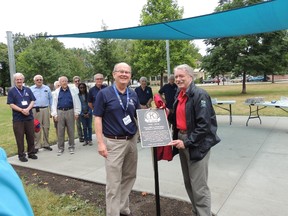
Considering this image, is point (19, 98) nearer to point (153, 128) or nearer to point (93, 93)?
point (93, 93)

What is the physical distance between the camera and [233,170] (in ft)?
14.2

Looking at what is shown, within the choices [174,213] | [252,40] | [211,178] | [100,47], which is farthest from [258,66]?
[174,213]

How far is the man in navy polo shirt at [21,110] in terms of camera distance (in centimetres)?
532

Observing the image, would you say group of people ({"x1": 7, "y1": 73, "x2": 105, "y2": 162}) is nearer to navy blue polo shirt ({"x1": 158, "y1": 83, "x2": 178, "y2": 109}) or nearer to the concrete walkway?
the concrete walkway

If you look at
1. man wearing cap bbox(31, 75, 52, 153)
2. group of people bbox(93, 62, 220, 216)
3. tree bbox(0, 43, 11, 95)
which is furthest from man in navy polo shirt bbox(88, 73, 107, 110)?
tree bbox(0, 43, 11, 95)

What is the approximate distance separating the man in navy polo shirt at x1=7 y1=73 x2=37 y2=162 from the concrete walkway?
20.3 inches

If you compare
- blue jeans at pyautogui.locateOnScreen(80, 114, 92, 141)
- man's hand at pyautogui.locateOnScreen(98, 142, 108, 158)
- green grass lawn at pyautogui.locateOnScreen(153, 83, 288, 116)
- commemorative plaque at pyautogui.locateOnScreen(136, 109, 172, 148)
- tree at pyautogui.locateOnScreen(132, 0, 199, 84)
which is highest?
tree at pyautogui.locateOnScreen(132, 0, 199, 84)

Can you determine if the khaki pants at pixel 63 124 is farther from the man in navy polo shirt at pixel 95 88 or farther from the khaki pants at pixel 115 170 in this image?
the khaki pants at pixel 115 170

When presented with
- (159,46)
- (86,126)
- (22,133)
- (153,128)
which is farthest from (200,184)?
(159,46)

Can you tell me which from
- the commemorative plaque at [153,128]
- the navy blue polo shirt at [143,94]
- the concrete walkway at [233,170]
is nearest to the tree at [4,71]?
the concrete walkway at [233,170]

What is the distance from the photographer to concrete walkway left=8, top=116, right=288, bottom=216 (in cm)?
321

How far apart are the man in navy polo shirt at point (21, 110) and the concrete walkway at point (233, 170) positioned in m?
0.51

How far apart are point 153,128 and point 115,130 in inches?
16.9

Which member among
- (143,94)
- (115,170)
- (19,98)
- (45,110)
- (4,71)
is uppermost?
(4,71)
